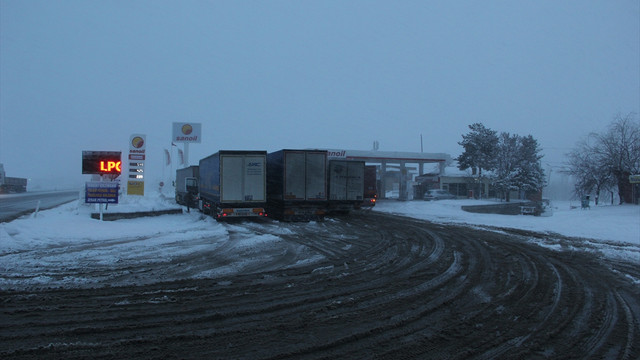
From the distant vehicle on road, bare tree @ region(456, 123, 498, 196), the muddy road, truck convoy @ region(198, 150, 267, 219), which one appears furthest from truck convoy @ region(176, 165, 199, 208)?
bare tree @ region(456, 123, 498, 196)

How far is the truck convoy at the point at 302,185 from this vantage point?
19.4 meters

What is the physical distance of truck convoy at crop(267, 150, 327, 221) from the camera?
19.4 m

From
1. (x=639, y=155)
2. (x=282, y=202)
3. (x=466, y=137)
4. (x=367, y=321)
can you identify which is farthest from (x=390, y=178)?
(x=367, y=321)

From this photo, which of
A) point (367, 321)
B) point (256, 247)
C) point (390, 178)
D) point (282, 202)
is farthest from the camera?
point (390, 178)

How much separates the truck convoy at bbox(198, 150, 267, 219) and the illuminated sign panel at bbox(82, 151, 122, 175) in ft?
14.5

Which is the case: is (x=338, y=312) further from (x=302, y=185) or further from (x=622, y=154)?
(x=622, y=154)

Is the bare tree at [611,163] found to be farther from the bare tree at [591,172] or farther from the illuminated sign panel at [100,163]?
the illuminated sign panel at [100,163]

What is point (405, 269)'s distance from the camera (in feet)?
27.5

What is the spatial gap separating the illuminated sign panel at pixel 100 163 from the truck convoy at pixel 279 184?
4.31m

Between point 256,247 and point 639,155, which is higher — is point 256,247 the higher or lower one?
the lower one

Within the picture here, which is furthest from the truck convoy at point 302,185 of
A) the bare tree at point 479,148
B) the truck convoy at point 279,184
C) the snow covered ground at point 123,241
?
the bare tree at point 479,148

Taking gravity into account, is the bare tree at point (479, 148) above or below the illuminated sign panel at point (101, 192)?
above

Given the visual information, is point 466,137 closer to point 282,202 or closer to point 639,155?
point 639,155

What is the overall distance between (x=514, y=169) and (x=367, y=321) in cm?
4524
